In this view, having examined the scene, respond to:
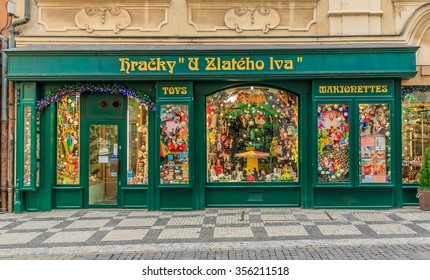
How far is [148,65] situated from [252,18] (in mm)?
2852

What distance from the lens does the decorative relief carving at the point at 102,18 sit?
10188 millimetres

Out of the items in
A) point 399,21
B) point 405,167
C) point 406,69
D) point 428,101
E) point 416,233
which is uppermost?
point 399,21

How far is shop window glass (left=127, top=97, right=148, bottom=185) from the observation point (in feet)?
33.4

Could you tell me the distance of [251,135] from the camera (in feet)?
33.8

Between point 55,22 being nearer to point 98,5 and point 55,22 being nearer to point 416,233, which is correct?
point 98,5

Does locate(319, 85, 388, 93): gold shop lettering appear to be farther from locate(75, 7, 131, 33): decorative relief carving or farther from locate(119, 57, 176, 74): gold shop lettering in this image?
locate(75, 7, 131, 33): decorative relief carving

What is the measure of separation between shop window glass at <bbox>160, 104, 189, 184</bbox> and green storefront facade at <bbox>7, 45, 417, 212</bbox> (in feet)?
0.11

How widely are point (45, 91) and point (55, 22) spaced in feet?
5.75

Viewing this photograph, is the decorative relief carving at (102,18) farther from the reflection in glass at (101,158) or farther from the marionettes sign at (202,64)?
the reflection in glass at (101,158)

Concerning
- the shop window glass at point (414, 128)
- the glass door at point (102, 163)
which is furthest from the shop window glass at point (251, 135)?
the shop window glass at point (414, 128)

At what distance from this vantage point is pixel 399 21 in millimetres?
10102

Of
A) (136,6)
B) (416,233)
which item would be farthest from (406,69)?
(136,6)

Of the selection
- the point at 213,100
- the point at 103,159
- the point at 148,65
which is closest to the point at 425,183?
the point at 213,100

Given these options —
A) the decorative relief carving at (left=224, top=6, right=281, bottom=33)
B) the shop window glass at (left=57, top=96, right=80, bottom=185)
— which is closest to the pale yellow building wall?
the decorative relief carving at (left=224, top=6, right=281, bottom=33)
